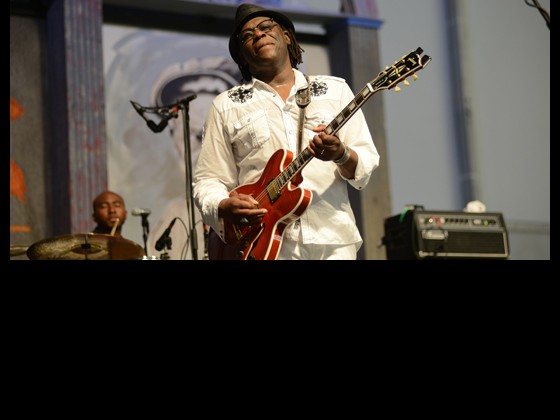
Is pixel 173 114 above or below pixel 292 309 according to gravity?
above

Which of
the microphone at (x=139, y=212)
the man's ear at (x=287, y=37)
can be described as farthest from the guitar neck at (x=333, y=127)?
the microphone at (x=139, y=212)

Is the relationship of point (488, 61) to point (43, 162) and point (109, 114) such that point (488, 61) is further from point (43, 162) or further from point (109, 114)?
point (43, 162)

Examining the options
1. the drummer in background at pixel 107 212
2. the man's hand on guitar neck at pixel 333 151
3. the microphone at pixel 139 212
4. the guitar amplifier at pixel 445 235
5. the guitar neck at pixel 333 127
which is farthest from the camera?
the guitar amplifier at pixel 445 235

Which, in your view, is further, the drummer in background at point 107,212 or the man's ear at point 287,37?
the drummer in background at point 107,212

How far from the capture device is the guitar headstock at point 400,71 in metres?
2.88

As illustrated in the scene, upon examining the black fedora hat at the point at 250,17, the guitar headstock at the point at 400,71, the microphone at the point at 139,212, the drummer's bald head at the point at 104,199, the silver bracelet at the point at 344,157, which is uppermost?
the black fedora hat at the point at 250,17

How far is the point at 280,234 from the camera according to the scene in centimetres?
283

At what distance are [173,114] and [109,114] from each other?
1.65 metres

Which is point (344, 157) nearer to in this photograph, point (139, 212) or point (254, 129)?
point (254, 129)

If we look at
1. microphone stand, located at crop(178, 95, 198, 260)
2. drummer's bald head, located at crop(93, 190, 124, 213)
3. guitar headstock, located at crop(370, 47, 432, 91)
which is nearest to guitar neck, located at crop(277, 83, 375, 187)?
guitar headstock, located at crop(370, 47, 432, 91)

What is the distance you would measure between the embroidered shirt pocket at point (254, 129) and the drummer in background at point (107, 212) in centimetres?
272

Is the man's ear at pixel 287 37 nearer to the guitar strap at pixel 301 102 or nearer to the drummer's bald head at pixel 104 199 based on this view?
the guitar strap at pixel 301 102

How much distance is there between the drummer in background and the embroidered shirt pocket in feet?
8.93

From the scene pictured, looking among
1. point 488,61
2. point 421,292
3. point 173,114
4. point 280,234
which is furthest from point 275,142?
point 488,61
